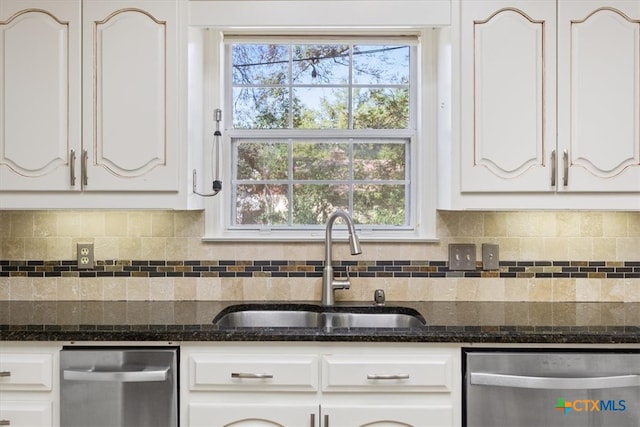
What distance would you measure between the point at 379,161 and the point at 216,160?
725 mm

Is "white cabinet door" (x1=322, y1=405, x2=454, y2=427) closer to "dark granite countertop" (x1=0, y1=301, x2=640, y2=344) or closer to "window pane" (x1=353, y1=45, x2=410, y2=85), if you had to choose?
"dark granite countertop" (x1=0, y1=301, x2=640, y2=344)

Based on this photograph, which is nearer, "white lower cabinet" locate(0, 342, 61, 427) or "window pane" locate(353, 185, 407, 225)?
"white lower cabinet" locate(0, 342, 61, 427)

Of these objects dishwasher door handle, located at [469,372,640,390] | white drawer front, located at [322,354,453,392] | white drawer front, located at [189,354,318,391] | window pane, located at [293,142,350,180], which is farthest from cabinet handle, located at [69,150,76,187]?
dishwasher door handle, located at [469,372,640,390]

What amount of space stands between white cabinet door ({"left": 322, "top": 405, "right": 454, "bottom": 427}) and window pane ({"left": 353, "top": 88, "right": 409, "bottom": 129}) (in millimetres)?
1236

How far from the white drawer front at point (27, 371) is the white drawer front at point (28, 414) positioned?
0.06m

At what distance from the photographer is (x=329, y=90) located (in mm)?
2422

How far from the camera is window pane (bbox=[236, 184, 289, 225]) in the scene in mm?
2422

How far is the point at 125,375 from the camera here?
5.52ft

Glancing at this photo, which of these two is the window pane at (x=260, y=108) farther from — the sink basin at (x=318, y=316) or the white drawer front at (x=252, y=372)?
the white drawer front at (x=252, y=372)

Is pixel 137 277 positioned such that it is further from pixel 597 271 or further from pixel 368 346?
pixel 597 271

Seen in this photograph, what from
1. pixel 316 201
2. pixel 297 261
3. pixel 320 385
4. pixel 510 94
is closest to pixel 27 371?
pixel 320 385

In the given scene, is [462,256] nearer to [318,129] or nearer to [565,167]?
[565,167]

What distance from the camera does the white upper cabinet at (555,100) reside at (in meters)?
1.96

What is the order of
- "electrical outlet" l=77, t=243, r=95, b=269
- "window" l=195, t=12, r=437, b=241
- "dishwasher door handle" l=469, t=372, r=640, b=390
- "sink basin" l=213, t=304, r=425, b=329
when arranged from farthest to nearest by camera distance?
"window" l=195, t=12, r=437, b=241 → "electrical outlet" l=77, t=243, r=95, b=269 → "sink basin" l=213, t=304, r=425, b=329 → "dishwasher door handle" l=469, t=372, r=640, b=390
